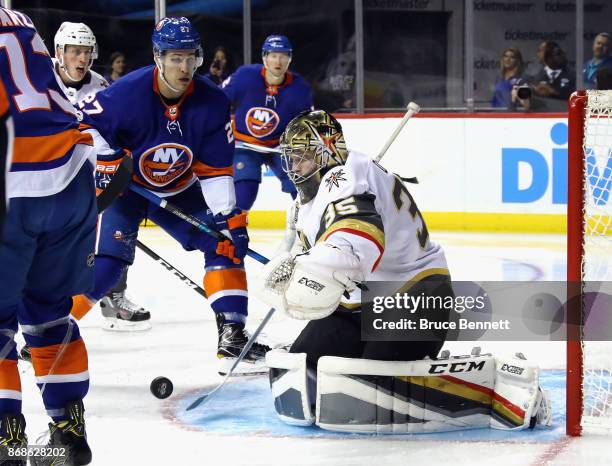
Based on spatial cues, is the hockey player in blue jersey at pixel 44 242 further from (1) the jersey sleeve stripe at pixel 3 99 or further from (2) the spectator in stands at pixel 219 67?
(2) the spectator in stands at pixel 219 67

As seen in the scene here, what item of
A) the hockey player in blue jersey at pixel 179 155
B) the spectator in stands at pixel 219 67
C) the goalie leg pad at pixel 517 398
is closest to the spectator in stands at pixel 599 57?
the spectator in stands at pixel 219 67

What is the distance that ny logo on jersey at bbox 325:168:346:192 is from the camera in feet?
8.83

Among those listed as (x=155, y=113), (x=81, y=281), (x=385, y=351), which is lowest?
(x=385, y=351)

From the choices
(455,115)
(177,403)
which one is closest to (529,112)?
(455,115)

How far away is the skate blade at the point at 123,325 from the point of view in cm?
435

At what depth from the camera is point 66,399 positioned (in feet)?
8.39

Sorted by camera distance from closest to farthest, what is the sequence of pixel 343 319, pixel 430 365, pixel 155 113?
pixel 430 365
pixel 343 319
pixel 155 113

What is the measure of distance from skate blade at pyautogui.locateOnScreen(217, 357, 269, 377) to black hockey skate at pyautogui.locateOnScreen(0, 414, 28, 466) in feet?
3.74

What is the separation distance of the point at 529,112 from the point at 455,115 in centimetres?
44

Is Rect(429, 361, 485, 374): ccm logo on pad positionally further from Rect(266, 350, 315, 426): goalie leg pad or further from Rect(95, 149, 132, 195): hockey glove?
Rect(95, 149, 132, 195): hockey glove

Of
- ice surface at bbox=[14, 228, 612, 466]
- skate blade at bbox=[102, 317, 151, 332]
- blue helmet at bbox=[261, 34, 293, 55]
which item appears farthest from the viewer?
blue helmet at bbox=[261, 34, 293, 55]

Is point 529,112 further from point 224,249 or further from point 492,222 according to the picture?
point 224,249

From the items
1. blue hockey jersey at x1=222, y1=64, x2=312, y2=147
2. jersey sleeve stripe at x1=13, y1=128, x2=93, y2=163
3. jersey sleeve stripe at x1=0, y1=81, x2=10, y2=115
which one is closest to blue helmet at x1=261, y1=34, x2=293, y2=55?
blue hockey jersey at x1=222, y1=64, x2=312, y2=147

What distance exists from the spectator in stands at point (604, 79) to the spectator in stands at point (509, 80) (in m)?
0.51
